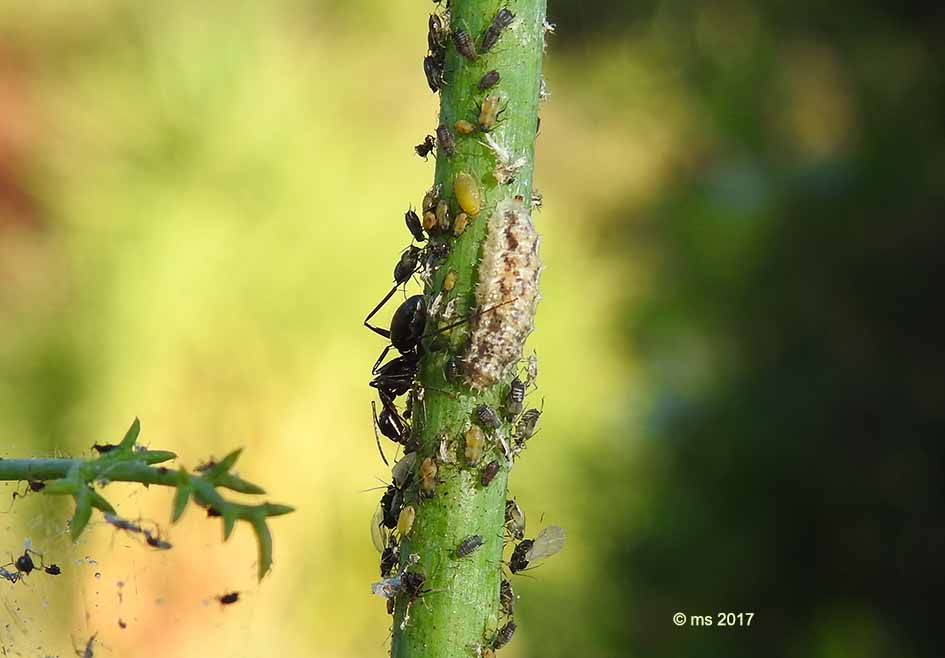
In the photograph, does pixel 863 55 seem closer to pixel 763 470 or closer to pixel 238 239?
pixel 763 470

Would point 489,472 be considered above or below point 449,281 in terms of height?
below

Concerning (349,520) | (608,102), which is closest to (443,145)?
(349,520)

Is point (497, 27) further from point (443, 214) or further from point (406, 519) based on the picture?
point (406, 519)

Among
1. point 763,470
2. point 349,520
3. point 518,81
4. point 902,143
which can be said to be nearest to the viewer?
point 518,81

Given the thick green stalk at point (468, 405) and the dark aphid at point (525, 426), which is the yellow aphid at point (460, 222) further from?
the dark aphid at point (525, 426)

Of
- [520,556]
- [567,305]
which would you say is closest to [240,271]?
[567,305]

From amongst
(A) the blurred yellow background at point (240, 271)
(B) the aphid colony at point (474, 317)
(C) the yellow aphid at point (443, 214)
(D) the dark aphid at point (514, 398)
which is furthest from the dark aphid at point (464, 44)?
(A) the blurred yellow background at point (240, 271)
